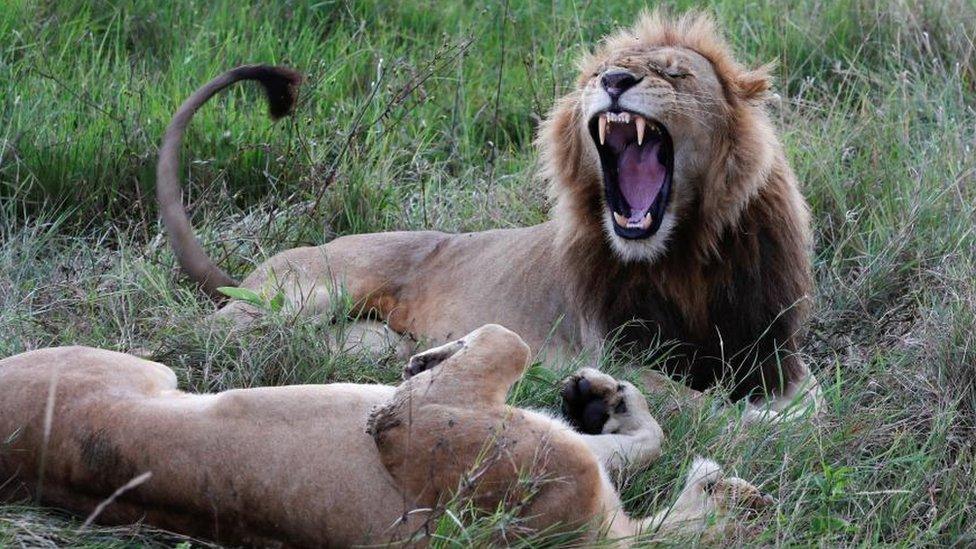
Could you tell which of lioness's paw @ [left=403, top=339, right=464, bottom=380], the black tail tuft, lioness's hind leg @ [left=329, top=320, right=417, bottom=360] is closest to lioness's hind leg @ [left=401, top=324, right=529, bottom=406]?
lioness's paw @ [left=403, top=339, right=464, bottom=380]

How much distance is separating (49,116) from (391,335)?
1.72 metres

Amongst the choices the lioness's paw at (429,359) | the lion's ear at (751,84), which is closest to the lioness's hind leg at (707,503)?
the lioness's paw at (429,359)

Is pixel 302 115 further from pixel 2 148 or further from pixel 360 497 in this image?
pixel 360 497

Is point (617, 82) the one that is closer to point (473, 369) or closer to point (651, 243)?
point (651, 243)

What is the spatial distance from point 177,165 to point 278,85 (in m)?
0.44

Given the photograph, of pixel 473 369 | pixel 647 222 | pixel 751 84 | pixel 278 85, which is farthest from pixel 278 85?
pixel 473 369

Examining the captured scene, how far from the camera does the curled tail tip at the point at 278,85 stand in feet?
16.6

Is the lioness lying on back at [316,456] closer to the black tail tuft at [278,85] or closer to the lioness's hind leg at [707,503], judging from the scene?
the lioness's hind leg at [707,503]

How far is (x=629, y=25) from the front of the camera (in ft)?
22.4

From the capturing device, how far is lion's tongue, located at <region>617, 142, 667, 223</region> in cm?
452

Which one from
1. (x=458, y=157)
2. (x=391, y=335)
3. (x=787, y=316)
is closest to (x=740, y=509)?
(x=787, y=316)

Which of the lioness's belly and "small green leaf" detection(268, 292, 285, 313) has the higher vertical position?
the lioness's belly

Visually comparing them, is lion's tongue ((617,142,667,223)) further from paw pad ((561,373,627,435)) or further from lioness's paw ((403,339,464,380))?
lioness's paw ((403,339,464,380))

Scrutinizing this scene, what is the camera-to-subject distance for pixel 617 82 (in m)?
4.28
